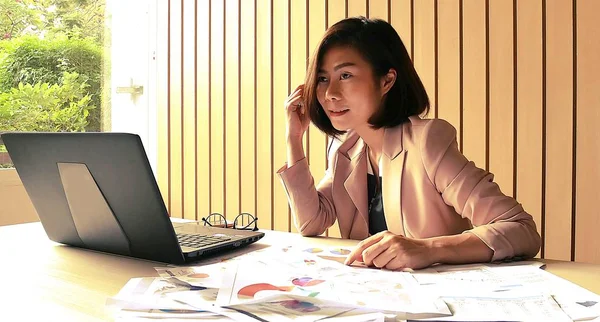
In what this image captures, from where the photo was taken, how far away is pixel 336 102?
1609 millimetres

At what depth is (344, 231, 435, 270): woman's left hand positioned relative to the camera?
3.27 ft

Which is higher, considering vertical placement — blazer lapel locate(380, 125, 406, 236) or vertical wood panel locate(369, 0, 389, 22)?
vertical wood panel locate(369, 0, 389, 22)

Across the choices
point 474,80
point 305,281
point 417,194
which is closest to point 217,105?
point 474,80

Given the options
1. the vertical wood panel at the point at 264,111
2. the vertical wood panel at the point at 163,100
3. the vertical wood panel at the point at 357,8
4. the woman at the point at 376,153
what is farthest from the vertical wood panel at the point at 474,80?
the vertical wood panel at the point at 163,100

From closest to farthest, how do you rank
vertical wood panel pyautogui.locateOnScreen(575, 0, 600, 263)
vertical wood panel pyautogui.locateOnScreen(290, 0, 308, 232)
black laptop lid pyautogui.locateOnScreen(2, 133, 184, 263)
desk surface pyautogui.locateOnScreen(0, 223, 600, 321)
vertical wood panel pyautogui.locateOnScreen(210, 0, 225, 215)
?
desk surface pyautogui.locateOnScreen(0, 223, 600, 321), black laptop lid pyautogui.locateOnScreen(2, 133, 184, 263), vertical wood panel pyautogui.locateOnScreen(575, 0, 600, 263), vertical wood panel pyautogui.locateOnScreen(290, 0, 308, 232), vertical wood panel pyautogui.locateOnScreen(210, 0, 225, 215)

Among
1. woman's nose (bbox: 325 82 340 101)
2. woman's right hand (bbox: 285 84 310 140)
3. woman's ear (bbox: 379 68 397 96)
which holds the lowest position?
woman's right hand (bbox: 285 84 310 140)

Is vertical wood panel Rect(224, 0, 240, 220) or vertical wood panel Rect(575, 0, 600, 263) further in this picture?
vertical wood panel Rect(224, 0, 240, 220)

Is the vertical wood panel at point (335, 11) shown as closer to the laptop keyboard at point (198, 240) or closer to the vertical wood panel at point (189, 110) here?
the vertical wood panel at point (189, 110)

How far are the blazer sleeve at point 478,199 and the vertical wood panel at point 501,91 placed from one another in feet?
3.63

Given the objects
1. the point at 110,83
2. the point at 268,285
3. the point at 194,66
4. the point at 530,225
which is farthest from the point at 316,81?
the point at 110,83

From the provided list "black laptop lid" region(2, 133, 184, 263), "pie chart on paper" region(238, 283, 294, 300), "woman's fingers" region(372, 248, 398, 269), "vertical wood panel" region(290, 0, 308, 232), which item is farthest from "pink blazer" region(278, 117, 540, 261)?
"vertical wood panel" region(290, 0, 308, 232)

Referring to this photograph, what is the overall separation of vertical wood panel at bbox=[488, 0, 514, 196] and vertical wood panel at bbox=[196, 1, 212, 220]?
1.74 meters

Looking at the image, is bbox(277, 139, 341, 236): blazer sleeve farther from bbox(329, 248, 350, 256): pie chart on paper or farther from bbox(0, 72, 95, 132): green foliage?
bbox(0, 72, 95, 132): green foliage

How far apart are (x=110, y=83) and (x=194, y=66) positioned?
653 mm
